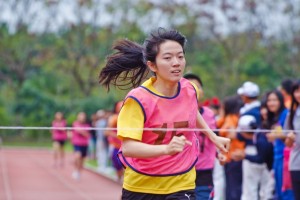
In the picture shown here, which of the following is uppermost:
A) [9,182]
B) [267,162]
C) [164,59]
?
[164,59]

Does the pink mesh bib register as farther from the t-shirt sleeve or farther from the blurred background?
the blurred background

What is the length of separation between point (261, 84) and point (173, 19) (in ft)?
27.1

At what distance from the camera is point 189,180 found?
5.35 meters

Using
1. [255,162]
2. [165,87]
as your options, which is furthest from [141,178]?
[255,162]

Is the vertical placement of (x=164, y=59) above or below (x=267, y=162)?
above

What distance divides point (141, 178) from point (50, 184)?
1236 cm

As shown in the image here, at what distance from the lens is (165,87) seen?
5371mm

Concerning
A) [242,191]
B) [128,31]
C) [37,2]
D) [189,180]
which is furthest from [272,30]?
[189,180]

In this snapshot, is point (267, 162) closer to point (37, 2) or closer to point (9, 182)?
point (9, 182)

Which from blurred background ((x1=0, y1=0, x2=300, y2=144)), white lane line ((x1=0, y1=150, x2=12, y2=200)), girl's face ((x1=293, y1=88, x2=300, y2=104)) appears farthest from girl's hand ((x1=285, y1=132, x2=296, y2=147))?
blurred background ((x1=0, y1=0, x2=300, y2=144))

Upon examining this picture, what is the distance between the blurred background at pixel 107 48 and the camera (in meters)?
35.6

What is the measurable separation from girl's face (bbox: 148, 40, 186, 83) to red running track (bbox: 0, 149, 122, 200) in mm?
9124

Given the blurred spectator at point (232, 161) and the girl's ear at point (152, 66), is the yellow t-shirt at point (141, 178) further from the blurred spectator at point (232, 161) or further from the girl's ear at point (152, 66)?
the blurred spectator at point (232, 161)

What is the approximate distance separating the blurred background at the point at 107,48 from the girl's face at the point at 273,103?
23.3 metres
